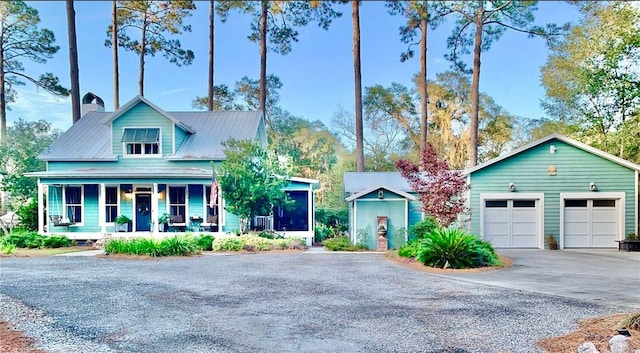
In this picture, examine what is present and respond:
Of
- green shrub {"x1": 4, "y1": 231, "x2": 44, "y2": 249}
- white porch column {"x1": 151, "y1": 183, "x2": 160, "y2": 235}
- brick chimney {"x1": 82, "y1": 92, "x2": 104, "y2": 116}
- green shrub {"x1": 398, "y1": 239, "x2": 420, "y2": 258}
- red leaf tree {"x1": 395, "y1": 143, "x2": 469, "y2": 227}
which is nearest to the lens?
green shrub {"x1": 398, "y1": 239, "x2": 420, "y2": 258}

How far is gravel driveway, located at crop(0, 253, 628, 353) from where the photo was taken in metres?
4.50

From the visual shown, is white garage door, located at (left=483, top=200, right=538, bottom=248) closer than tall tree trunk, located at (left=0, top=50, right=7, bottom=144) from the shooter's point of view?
Yes

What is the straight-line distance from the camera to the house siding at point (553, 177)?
46.7 ft

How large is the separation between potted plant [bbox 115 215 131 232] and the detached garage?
501 inches

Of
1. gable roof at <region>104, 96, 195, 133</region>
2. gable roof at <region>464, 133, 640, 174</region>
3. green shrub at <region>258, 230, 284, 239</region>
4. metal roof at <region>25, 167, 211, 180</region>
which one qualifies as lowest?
green shrub at <region>258, 230, 284, 239</region>

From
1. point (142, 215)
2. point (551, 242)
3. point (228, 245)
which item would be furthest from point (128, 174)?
point (551, 242)

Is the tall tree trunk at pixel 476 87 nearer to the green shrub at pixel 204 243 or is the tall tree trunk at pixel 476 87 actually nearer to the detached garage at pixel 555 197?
the detached garage at pixel 555 197

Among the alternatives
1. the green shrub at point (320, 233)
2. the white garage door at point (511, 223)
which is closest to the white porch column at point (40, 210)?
the green shrub at point (320, 233)

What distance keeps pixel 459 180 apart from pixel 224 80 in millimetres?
18354

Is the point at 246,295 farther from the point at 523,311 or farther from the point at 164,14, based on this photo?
the point at 164,14

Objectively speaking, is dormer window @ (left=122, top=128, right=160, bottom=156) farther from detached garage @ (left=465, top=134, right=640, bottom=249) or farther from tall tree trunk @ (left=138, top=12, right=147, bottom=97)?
detached garage @ (left=465, top=134, right=640, bottom=249)

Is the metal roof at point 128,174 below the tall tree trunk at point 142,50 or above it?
below

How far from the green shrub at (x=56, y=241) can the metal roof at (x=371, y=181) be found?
1050 cm

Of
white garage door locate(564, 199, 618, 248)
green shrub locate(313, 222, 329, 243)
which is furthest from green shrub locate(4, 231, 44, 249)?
white garage door locate(564, 199, 618, 248)
